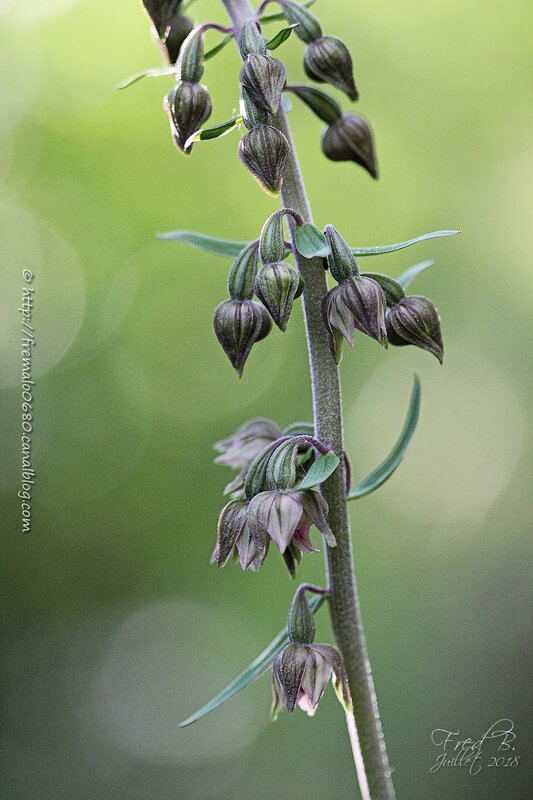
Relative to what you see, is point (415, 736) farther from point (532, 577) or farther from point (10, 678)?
point (10, 678)

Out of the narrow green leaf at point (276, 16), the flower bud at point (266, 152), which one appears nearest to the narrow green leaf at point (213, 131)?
the flower bud at point (266, 152)

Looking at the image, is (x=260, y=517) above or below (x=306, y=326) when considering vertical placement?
below

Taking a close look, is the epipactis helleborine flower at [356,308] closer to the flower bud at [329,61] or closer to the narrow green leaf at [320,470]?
the narrow green leaf at [320,470]

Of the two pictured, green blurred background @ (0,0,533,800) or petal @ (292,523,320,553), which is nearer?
petal @ (292,523,320,553)

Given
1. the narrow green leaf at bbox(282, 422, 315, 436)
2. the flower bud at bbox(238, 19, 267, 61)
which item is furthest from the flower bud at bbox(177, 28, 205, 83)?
the narrow green leaf at bbox(282, 422, 315, 436)

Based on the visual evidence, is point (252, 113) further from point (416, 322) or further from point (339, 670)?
point (339, 670)

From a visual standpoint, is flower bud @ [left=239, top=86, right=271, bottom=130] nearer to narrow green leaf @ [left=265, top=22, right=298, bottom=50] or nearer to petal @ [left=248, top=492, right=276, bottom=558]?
narrow green leaf @ [left=265, top=22, right=298, bottom=50]

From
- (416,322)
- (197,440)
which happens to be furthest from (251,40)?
(197,440)

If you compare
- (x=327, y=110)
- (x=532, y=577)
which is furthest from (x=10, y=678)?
(x=327, y=110)
